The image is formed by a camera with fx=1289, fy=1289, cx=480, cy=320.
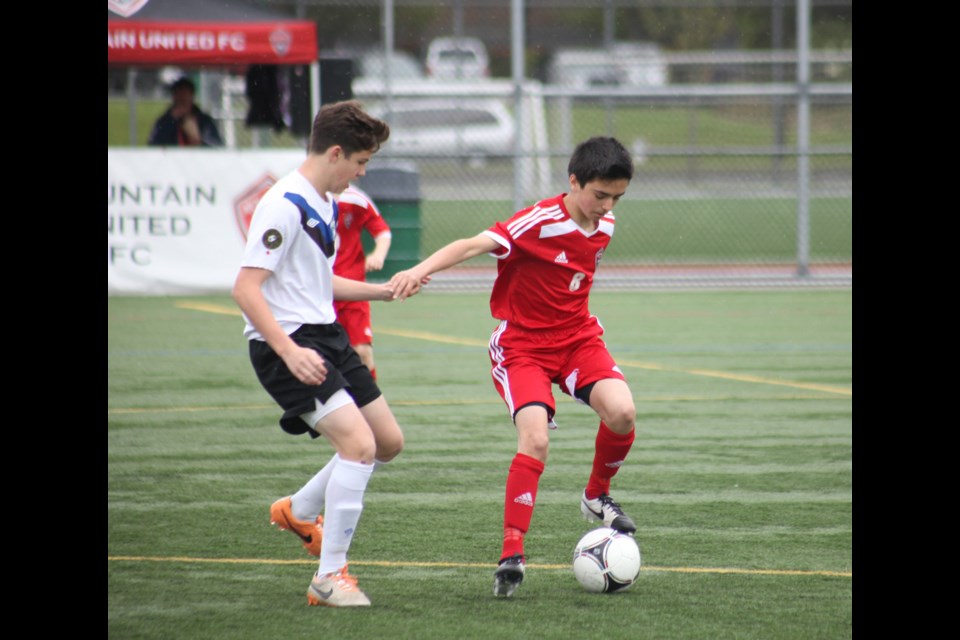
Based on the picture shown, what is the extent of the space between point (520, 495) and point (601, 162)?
1.32 m

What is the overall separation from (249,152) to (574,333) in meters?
8.71

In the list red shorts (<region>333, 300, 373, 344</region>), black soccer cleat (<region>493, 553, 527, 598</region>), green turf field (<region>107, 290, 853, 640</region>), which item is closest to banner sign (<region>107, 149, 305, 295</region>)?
green turf field (<region>107, 290, 853, 640</region>)

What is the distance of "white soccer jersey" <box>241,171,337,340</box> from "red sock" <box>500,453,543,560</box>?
0.90 meters

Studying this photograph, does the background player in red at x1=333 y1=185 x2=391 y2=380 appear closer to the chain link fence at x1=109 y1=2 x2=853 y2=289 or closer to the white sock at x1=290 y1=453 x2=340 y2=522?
the white sock at x1=290 y1=453 x2=340 y2=522

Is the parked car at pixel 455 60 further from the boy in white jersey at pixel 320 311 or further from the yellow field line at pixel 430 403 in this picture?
the boy in white jersey at pixel 320 311

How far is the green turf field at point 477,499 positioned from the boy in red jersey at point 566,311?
0.50 metres

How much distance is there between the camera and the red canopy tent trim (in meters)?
13.2

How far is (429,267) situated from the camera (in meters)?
4.66

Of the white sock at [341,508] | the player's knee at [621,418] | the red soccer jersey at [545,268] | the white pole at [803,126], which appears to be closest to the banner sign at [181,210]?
the white pole at [803,126]

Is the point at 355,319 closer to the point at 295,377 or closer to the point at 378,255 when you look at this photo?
the point at 378,255

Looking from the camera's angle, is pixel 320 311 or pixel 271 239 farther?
pixel 320 311

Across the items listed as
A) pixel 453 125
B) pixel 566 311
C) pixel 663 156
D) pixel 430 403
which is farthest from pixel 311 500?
pixel 453 125
